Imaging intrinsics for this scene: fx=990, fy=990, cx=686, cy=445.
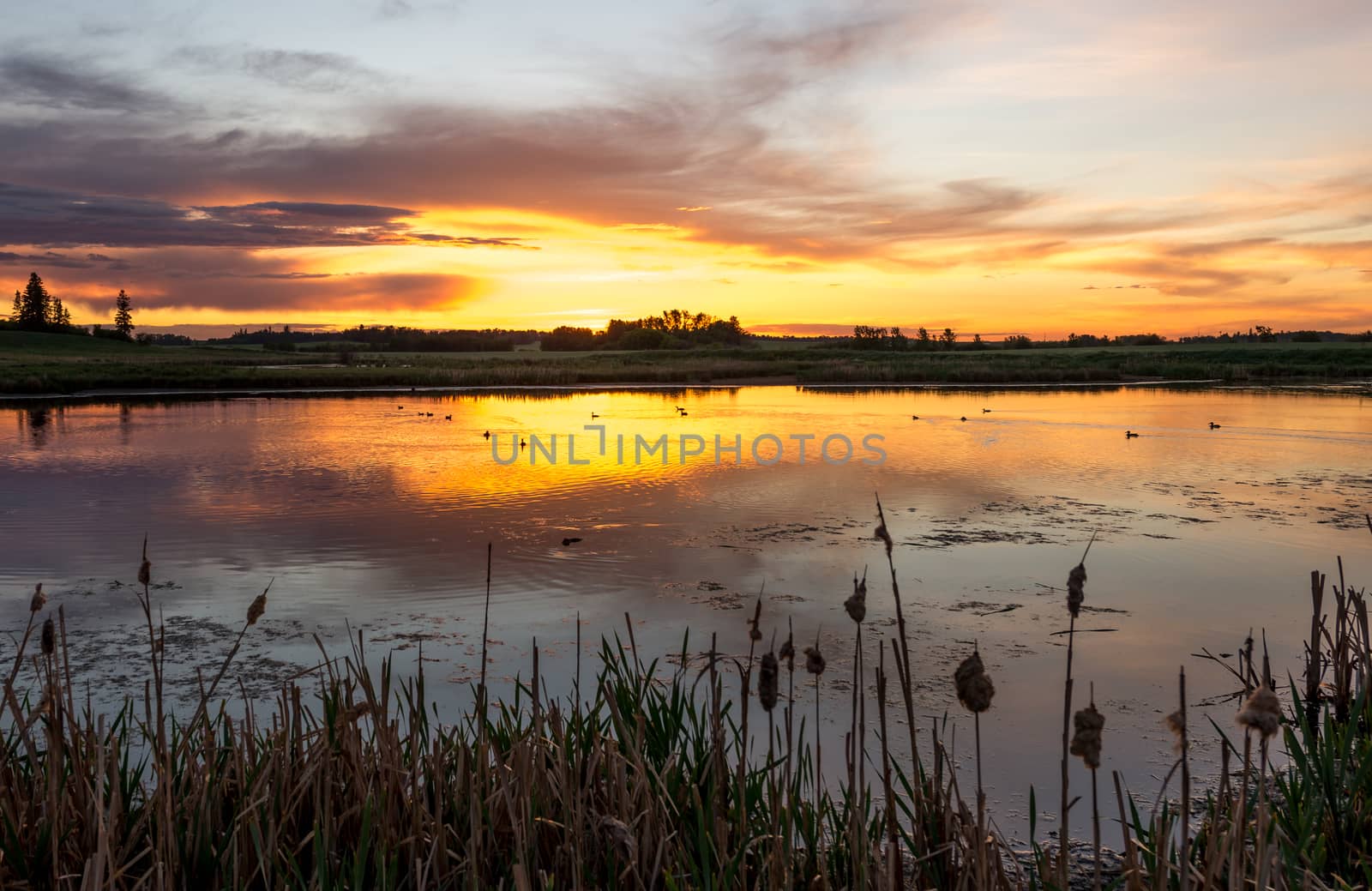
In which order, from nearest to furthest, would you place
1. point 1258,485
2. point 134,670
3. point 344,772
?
point 344,772 < point 134,670 < point 1258,485

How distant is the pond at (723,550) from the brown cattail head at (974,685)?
0.87 metres

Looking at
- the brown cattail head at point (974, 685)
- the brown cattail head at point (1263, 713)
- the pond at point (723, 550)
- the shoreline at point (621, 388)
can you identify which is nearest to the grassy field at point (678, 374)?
the shoreline at point (621, 388)

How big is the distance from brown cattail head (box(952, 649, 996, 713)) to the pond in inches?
34.4

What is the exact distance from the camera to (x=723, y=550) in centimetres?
922

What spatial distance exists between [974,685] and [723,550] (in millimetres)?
7722

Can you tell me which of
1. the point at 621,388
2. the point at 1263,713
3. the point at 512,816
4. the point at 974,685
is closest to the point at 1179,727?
the point at 1263,713

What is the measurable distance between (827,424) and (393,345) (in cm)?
8506

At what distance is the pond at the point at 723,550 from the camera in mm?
5691

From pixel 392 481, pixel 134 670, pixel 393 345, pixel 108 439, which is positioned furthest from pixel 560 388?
pixel 393 345

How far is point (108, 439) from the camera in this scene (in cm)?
1908

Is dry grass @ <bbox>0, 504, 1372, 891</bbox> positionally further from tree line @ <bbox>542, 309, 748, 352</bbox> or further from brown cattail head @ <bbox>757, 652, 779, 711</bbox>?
tree line @ <bbox>542, 309, 748, 352</bbox>

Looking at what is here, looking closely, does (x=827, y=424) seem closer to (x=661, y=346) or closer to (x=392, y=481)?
(x=392, y=481)

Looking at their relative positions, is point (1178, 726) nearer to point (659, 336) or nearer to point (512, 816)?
point (512, 816)

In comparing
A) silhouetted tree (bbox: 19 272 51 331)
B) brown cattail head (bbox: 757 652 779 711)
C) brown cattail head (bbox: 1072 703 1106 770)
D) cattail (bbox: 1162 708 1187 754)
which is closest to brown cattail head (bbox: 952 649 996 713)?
brown cattail head (bbox: 1072 703 1106 770)
